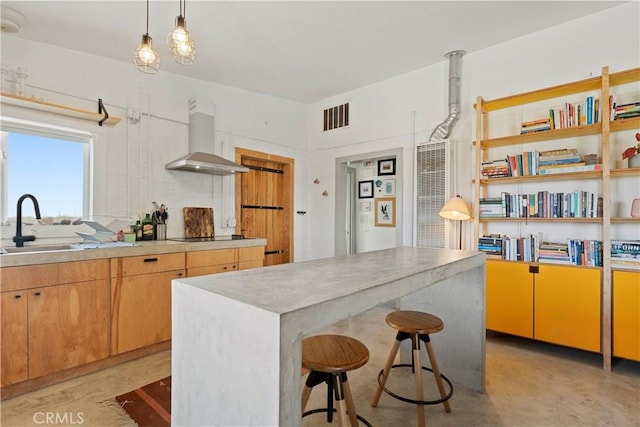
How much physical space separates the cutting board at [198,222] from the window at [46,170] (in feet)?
3.16

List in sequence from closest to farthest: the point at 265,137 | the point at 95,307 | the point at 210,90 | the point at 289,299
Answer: the point at 289,299, the point at 95,307, the point at 210,90, the point at 265,137

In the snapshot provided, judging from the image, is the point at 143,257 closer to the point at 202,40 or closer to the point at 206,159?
the point at 206,159

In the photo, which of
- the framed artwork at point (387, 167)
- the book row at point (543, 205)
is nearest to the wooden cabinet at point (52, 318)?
the book row at point (543, 205)

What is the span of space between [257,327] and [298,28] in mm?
2918

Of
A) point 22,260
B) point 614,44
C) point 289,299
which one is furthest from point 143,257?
point 614,44

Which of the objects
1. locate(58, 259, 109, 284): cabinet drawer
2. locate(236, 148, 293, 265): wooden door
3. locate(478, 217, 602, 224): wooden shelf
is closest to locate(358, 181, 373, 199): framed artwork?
locate(236, 148, 293, 265): wooden door

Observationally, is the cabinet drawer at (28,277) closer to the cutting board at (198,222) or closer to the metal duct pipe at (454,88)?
the cutting board at (198,222)

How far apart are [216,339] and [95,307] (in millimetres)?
2119

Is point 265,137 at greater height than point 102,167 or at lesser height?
greater

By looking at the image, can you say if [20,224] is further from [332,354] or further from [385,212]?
[385,212]

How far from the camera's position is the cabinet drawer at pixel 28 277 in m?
2.09

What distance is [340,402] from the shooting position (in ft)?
4.21

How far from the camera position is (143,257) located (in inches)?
108

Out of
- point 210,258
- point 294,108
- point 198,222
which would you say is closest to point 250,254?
point 210,258
